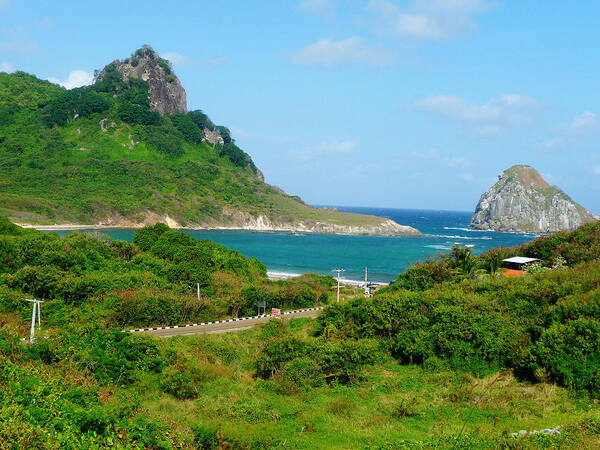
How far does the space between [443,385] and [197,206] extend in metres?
126

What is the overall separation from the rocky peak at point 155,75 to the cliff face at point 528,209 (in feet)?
433

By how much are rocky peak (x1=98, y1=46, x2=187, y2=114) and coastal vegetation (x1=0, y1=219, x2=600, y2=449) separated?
547 feet

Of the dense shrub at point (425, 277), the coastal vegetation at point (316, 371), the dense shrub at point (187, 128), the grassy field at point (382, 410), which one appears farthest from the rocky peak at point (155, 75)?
the grassy field at point (382, 410)

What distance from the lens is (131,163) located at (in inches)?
5556

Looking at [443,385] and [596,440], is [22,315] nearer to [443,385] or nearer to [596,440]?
[443,385]

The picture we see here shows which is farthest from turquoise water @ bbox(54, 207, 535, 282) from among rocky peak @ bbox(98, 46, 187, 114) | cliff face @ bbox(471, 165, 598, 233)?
rocky peak @ bbox(98, 46, 187, 114)

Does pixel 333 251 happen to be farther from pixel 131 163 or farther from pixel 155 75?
pixel 155 75

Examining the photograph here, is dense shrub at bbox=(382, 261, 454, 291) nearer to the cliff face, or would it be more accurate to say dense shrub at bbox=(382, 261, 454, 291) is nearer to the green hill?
the green hill

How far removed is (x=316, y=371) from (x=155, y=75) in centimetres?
18629

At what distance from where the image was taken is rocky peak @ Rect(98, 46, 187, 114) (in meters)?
179

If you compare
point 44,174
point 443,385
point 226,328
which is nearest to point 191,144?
point 44,174

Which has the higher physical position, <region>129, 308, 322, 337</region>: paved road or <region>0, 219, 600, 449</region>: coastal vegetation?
<region>0, 219, 600, 449</region>: coastal vegetation

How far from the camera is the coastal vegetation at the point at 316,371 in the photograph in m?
8.77

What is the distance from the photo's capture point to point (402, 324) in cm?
1944
